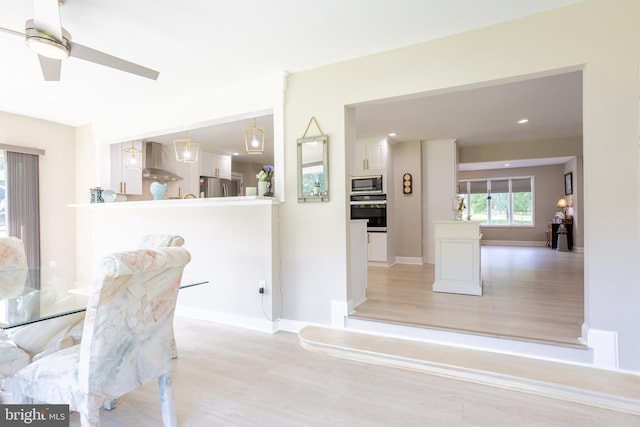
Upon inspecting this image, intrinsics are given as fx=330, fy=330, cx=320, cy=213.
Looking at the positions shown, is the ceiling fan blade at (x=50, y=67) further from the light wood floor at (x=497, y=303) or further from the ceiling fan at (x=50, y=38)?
the light wood floor at (x=497, y=303)

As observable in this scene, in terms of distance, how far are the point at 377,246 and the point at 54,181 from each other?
5218 mm

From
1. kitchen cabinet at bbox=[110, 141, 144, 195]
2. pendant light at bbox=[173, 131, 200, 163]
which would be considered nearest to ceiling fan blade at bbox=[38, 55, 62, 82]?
pendant light at bbox=[173, 131, 200, 163]

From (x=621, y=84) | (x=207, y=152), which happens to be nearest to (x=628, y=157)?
(x=621, y=84)

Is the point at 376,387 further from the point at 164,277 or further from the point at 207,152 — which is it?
the point at 207,152

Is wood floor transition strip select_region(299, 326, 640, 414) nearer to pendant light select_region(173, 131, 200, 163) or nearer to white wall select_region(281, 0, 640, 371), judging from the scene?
white wall select_region(281, 0, 640, 371)

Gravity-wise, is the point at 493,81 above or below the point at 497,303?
above

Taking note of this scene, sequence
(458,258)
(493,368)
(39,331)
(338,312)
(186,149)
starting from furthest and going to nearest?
(458,258) < (186,149) < (338,312) < (493,368) < (39,331)

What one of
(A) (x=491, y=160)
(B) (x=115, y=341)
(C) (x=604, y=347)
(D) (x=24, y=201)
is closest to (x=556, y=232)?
(A) (x=491, y=160)

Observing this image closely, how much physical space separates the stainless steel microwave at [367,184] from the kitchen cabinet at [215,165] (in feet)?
9.85

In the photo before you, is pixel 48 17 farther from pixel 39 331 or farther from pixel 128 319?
pixel 39 331

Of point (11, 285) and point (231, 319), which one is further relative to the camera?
point (231, 319)

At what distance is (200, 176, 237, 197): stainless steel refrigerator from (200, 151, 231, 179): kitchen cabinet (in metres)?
0.10

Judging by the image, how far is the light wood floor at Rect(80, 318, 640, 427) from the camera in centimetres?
183

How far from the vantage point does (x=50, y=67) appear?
214 cm
